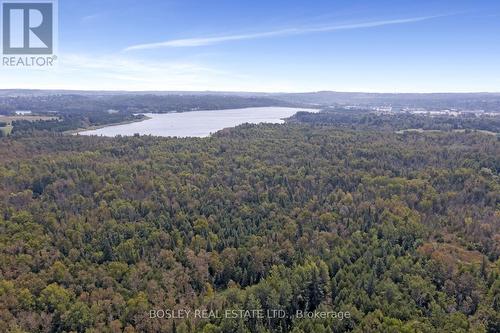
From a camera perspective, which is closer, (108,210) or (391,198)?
(108,210)

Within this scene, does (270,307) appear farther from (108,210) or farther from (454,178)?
(454,178)

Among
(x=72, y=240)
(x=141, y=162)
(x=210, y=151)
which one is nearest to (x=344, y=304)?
(x=72, y=240)

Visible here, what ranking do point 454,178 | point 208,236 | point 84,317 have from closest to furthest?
point 84,317, point 208,236, point 454,178

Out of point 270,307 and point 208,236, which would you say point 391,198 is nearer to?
point 208,236

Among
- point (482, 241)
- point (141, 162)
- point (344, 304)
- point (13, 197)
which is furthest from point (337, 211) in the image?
point (13, 197)

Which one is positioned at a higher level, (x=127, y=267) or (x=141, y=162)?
(x=141, y=162)

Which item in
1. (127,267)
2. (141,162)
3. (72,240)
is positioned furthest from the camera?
(141,162)
